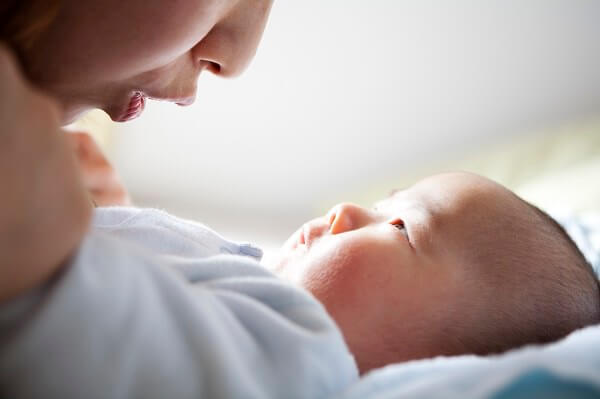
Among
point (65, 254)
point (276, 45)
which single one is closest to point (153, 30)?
point (65, 254)

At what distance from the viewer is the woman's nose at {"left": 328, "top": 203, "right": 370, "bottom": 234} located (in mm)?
684

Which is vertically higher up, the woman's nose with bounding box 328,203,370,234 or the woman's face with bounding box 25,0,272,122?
the woman's face with bounding box 25,0,272,122

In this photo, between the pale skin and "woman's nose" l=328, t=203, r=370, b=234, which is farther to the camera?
"woman's nose" l=328, t=203, r=370, b=234

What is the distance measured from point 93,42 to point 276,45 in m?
0.95

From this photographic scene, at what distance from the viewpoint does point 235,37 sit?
68 centimetres

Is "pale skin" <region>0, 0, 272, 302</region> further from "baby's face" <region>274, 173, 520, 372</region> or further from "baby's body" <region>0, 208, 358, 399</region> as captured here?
"baby's face" <region>274, 173, 520, 372</region>

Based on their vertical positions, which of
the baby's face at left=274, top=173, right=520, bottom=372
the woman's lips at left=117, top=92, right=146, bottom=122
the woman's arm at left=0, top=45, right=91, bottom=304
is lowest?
the baby's face at left=274, top=173, right=520, bottom=372

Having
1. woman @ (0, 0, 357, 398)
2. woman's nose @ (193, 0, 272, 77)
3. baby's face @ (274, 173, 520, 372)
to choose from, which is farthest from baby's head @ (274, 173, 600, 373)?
woman's nose @ (193, 0, 272, 77)

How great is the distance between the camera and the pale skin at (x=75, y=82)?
307mm

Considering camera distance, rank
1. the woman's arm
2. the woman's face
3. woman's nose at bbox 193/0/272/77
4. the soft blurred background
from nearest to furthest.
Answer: the woman's arm
the woman's face
woman's nose at bbox 193/0/272/77
the soft blurred background

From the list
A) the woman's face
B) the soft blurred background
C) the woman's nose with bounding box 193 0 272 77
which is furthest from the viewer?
the soft blurred background

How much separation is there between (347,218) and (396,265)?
112mm

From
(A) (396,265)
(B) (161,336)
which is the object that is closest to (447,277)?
(A) (396,265)

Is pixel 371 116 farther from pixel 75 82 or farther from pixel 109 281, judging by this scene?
pixel 109 281
